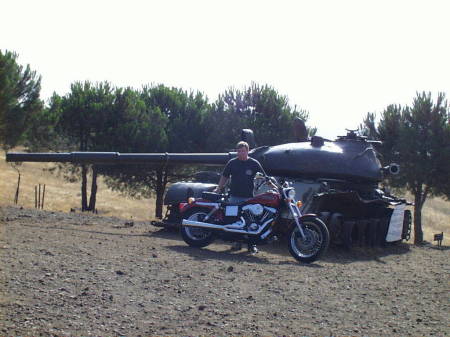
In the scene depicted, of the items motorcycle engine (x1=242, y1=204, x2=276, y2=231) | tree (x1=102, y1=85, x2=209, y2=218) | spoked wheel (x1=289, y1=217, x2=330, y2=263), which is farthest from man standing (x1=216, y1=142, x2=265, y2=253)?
tree (x1=102, y1=85, x2=209, y2=218)

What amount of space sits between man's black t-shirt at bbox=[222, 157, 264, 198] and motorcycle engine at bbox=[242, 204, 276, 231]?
1.14ft

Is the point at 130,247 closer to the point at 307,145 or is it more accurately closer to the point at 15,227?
the point at 15,227

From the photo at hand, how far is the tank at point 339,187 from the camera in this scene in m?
12.3

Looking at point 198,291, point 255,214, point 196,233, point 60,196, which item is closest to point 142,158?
point 196,233

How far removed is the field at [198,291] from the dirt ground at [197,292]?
0.01 meters

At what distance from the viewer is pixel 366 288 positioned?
7805 millimetres

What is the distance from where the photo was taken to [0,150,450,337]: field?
17.5 ft

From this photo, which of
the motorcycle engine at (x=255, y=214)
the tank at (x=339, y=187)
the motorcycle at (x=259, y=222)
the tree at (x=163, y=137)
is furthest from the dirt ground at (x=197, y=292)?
the tree at (x=163, y=137)

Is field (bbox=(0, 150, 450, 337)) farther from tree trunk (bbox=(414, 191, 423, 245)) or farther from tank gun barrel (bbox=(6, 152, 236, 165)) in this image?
tree trunk (bbox=(414, 191, 423, 245))

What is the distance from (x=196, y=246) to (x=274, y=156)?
322 cm

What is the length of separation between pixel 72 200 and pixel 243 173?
101 feet

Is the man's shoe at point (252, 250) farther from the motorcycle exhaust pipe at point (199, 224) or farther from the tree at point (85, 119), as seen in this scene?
the tree at point (85, 119)

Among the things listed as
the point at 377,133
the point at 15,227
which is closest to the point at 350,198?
the point at 15,227

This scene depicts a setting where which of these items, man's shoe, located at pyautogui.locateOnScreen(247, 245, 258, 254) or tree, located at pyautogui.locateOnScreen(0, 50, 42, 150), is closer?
man's shoe, located at pyautogui.locateOnScreen(247, 245, 258, 254)
